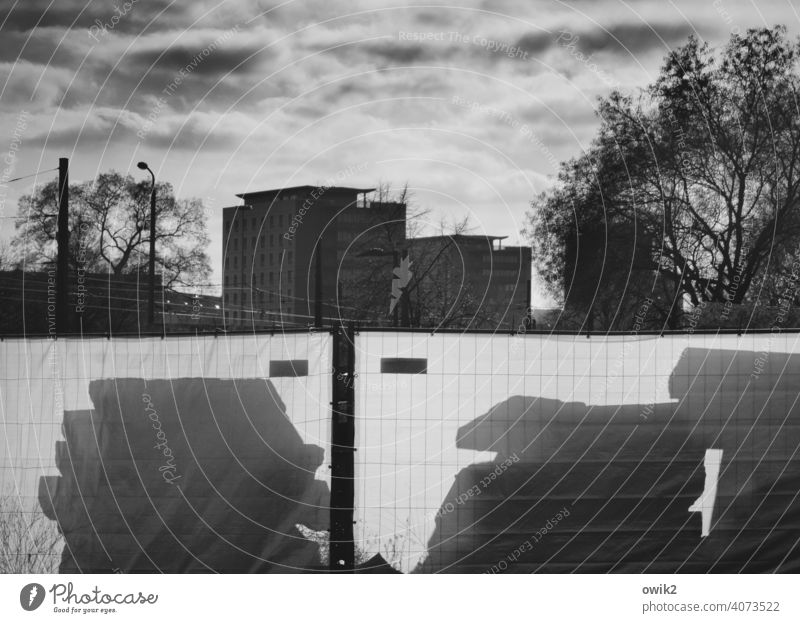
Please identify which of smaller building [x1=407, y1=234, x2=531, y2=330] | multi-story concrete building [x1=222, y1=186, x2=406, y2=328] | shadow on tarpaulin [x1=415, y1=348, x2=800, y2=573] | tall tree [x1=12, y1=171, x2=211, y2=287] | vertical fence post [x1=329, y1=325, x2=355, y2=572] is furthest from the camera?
tall tree [x1=12, y1=171, x2=211, y2=287]

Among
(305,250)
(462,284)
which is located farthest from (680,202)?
(305,250)

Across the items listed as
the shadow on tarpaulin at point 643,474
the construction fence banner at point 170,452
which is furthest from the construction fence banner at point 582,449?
the construction fence banner at point 170,452

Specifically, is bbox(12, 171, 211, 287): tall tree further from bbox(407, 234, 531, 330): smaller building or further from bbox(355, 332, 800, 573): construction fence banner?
bbox(355, 332, 800, 573): construction fence banner

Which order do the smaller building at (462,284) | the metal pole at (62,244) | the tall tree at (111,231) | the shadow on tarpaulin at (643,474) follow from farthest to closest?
1. the tall tree at (111,231)
2. the smaller building at (462,284)
3. the metal pole at (62,244)
4. the shadow on tarpaulin at (643,474)

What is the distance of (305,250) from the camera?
63.5ft

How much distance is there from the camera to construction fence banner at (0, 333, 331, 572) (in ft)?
24.6

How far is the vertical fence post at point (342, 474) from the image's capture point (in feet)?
24.4

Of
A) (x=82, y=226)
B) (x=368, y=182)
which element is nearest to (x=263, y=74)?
(x=368, y=182)

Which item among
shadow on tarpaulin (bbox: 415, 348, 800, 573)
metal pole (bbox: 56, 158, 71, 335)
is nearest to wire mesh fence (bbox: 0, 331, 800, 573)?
shadow on tarpaulin (bbox: 415, 348, 800, 573)

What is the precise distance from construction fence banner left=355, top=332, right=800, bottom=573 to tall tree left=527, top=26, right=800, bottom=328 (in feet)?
23.8

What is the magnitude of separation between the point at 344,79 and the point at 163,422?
14.7ft

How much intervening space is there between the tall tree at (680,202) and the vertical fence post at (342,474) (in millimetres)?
8411

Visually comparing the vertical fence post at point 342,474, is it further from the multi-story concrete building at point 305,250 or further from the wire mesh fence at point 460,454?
the multi-story concrete building at point 305,250

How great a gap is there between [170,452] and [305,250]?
12.0 meters
